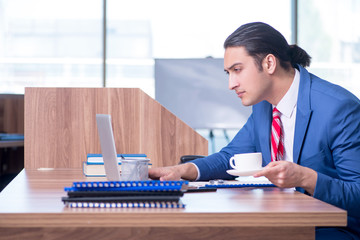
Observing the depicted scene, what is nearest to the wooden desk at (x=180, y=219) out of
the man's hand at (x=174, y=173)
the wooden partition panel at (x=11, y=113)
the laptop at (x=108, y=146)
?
the laptop at (x=108, y=146)

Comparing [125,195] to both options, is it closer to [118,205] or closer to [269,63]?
[118,205]

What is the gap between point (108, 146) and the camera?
1.31 meters

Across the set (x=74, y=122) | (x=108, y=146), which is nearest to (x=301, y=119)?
(x=108, y=146)

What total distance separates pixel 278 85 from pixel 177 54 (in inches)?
154

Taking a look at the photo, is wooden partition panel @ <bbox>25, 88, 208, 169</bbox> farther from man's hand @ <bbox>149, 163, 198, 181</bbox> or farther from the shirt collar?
the shirt collar

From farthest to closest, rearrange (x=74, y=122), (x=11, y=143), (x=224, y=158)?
(x=11, y=143)
(x=74, y=122)
(x=224, y=158)

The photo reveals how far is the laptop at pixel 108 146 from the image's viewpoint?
129 centimetres

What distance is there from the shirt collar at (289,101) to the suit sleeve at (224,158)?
232mm

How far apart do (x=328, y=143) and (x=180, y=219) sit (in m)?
0.84

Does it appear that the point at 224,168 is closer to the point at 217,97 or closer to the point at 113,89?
the point at 113,89

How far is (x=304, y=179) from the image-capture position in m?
1.35

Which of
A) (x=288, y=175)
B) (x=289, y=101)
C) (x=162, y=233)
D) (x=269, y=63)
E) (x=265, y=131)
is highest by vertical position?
(x=269, y=63)

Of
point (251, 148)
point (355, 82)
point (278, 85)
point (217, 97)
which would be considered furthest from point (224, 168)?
point (355, 82)

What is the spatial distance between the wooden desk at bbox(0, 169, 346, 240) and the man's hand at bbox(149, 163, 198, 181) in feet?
1.05
